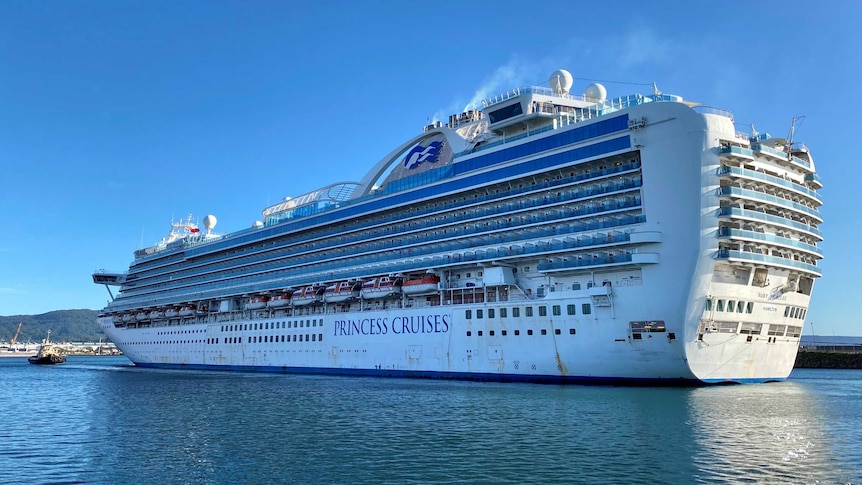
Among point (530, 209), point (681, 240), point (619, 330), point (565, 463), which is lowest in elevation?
point (565, 463)

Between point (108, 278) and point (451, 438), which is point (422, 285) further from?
point (108, 278)

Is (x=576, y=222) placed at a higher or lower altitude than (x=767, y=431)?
higher

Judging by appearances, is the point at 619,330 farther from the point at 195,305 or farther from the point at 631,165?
the point at 195,305

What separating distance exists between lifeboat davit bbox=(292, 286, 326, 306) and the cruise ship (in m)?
0.14

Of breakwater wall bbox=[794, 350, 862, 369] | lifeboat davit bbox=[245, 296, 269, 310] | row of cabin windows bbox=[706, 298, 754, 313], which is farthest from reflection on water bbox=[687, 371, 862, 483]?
breakwater wall bbox=[794, 350, 862, 369]

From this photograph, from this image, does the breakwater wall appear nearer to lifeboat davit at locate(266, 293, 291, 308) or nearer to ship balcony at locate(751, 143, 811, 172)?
ship balcony at locate(751, 143, 811, 172)

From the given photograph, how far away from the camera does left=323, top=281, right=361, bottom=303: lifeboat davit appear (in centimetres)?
5234

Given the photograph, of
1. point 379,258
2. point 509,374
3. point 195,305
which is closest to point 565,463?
point 509,374

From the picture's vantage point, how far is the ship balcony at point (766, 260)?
1291 inches

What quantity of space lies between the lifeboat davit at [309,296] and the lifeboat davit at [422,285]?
12.1 metres

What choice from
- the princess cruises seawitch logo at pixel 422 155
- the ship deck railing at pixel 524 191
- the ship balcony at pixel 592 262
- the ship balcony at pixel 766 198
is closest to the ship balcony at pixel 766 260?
the ship balcony at pixel 766 198

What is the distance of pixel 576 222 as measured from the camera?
38.3m

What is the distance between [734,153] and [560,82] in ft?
50.1

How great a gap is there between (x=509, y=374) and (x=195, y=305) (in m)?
49.1
